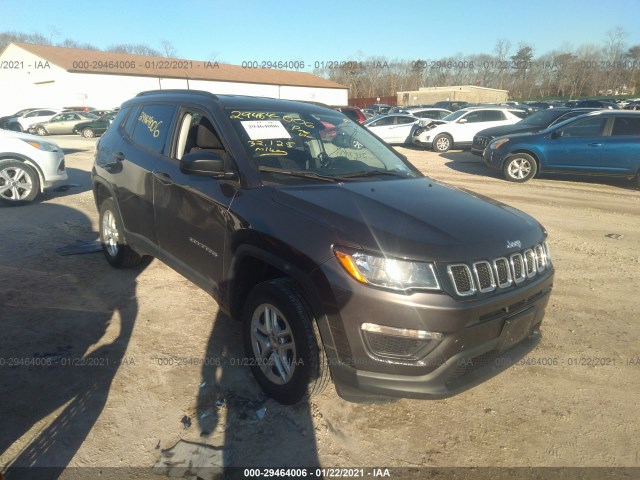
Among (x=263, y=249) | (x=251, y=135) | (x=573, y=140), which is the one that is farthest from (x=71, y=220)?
(x=573, y=140)

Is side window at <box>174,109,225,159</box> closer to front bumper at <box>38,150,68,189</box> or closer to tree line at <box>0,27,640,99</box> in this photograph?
front bumper at <box>38,150,68,189</box>

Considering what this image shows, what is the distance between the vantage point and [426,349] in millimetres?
2238

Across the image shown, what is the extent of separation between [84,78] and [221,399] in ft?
147

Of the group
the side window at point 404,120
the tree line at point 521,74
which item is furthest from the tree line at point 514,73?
the side window at point 404,120

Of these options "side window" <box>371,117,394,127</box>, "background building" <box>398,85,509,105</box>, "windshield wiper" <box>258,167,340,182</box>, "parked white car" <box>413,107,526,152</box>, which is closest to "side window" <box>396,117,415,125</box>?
"side window" <box>371,117,394,127</box>

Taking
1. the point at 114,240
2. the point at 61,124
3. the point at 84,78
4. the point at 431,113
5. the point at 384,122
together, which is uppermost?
the point at 84,78

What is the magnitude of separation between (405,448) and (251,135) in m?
2.31

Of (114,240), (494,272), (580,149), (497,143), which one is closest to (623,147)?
(580,149)

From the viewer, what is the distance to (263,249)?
2.66 metres

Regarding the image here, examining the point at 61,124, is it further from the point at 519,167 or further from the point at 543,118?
the point at 519,167

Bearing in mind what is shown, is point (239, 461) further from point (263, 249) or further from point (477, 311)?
point (477, 311)

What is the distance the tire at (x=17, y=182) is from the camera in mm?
7566

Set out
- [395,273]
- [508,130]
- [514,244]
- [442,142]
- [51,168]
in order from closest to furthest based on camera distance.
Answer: [395,273] < [514,244] < [51,168] < [508,130] < [442,142]

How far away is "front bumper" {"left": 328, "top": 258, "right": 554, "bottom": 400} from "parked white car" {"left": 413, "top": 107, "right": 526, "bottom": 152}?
14.9 metres
